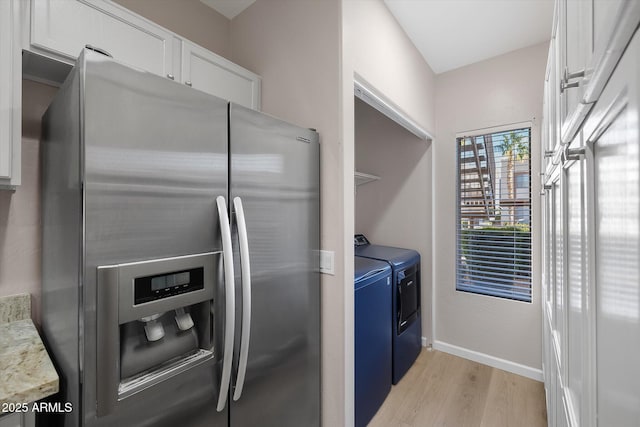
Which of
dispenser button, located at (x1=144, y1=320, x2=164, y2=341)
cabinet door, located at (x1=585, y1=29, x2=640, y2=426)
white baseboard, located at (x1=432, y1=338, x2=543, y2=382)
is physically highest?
cabinet door, located at (x1=585, y1=29, x2=640, y2=426)

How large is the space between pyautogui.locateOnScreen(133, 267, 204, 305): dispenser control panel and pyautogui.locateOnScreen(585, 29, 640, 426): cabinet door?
3.44ft

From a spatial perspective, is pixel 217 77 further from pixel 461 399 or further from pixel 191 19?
pixel 461 399

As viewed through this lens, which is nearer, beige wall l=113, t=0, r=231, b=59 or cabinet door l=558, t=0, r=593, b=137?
cabinet door l=558, t=0, r=593, b=137

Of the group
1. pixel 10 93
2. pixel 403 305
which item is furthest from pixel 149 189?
pixel 403 305

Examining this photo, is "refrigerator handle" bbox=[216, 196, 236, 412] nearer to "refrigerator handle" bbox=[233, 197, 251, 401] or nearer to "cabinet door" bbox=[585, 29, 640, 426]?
"refrigerator handle" bbox=[233, 197, 251, 401]

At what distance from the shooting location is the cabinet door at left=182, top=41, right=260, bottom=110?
1.50m

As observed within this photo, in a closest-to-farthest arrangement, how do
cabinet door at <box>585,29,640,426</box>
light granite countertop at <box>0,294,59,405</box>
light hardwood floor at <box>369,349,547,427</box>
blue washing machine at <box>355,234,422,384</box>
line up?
cabinet door at <box>585,29,640,426</box> < light granite countertop at <box>0,294,59,405</box> < light hardwood floor at <box>369,349,547,427</box> < blue washing machine at <box>355,234,422,384</box>

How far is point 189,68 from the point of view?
149 centimetres

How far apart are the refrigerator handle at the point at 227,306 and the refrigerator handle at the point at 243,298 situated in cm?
6

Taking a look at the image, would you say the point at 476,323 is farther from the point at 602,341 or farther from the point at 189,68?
the point at 189,68

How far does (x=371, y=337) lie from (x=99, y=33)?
2129mm

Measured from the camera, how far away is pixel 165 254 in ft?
3.04

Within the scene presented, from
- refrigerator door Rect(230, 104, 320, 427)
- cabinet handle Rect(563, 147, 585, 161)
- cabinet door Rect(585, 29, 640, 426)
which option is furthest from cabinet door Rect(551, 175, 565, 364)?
refrigerator door Rect(230, 104, 320, 427)

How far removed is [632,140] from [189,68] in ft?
5.57
